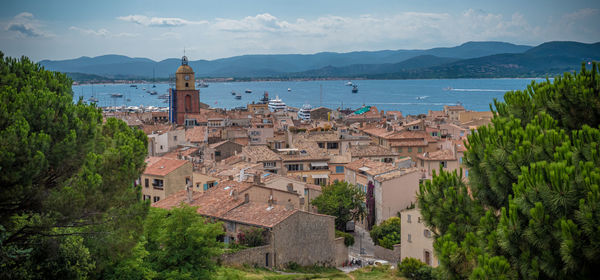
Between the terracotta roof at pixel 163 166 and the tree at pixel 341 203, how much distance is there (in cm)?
839

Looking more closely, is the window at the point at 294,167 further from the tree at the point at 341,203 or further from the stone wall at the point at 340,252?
the stone wall at the point at 340,252

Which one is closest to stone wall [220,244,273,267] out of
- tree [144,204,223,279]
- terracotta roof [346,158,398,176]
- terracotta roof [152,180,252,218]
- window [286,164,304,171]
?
tree [144,204,223,279]

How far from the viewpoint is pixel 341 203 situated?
35844 millimetres

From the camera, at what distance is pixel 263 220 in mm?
27344

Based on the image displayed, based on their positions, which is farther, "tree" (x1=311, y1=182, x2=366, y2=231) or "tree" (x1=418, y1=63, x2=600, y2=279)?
"tree" (x1=311, y1=182, x2=366, y2=231)

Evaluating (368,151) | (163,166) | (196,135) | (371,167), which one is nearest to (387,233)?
(371,167)

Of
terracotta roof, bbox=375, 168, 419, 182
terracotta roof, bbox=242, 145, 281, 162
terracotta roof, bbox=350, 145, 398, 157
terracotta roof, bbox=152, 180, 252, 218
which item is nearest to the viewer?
terracotta roof, bbox=152, 180, 252, 218

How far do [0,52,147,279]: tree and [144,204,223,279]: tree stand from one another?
16.9ft

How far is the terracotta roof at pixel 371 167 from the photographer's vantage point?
1505 inches

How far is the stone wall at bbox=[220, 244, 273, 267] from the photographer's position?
2503cm

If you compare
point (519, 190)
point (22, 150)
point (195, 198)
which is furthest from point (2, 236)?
point (195, 198)

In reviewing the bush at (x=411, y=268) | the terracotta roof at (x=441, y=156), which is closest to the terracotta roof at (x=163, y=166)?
the bush at (x=411, y=268)

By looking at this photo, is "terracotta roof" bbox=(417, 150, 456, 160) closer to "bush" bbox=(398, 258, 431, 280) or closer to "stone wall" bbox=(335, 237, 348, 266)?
"stone wall" bbox=(335, 237, 348, 266)

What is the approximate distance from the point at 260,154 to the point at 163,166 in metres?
7.86
